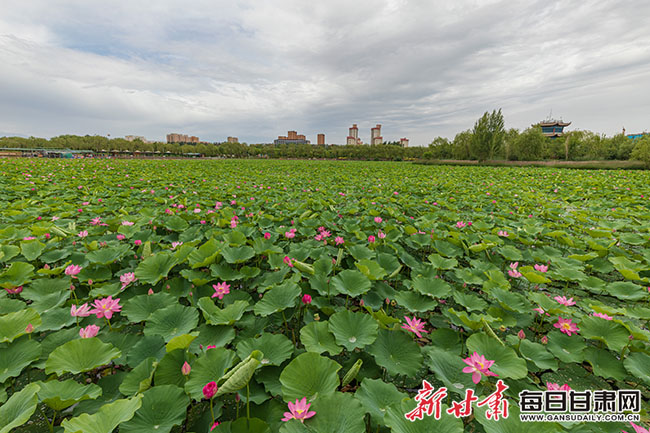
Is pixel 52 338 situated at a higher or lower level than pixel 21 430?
higher

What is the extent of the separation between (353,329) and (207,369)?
757 millimetres

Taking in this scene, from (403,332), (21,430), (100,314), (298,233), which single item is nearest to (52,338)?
(100,314)

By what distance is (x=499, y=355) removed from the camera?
1.31 metres

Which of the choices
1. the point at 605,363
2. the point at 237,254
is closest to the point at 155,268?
the point at 237,254

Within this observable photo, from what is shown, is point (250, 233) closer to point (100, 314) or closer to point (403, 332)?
point (100, 314)

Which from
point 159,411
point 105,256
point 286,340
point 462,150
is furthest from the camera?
→ point 462,150

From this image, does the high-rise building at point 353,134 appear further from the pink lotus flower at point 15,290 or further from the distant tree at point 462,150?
the pink lotus flower at point 15,290

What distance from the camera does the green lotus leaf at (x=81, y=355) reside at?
112 cm

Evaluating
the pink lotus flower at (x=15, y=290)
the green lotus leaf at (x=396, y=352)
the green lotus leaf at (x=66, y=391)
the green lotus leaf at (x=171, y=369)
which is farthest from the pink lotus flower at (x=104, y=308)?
the green lotus leaf at (x=396, y=352)

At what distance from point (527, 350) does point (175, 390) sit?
1823 millimetres

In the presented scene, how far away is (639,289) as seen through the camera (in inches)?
81.7

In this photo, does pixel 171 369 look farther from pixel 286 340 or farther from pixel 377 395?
pixel 377 395

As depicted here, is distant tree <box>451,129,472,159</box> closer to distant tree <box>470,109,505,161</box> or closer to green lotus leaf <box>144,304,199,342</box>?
distant tree <box>470,109,505,161</box>

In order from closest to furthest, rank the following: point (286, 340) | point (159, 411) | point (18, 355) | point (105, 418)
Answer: point (105, 418), point (159, 411), point (18, 355), point (286, 340)
